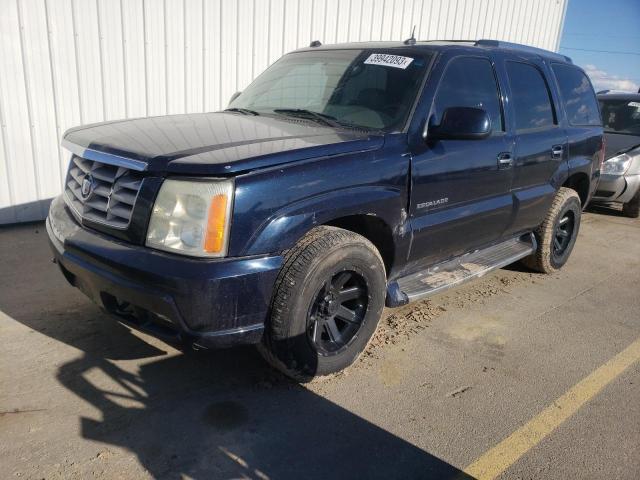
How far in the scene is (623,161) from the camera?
7.88m

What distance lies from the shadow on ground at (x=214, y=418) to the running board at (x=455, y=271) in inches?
29.1

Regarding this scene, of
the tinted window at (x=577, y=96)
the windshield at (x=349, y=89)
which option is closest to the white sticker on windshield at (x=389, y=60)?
the windshield at (x=349, y=89)

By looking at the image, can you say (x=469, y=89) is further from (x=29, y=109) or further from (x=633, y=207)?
(x=633, y=207)

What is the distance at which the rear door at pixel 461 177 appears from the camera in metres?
3.47

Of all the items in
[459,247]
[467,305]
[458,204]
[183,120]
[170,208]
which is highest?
[183,120]

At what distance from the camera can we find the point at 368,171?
3.08 metres

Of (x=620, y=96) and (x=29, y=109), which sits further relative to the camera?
(x=620, y=96)

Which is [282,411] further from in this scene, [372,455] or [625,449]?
[625,449]

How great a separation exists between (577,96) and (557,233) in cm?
129

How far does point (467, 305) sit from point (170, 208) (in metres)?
2.77

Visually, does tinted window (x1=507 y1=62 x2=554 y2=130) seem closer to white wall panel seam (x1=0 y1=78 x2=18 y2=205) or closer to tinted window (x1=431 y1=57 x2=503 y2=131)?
tinted window (x1=431 y1=57 x2=503 y2=131)

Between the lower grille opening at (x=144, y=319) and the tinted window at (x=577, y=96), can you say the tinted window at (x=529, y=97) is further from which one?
the lower grille opening at (x=144, y=319)

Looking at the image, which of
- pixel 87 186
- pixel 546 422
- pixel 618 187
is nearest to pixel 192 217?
pixel 87 186

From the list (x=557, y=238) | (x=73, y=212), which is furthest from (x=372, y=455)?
(x=557, y=238)
